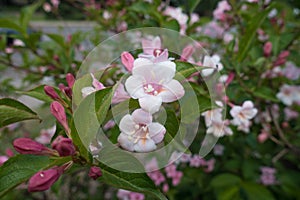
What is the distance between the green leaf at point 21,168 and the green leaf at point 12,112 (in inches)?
4.9

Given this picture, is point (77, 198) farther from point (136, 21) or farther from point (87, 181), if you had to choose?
point (136, 21)

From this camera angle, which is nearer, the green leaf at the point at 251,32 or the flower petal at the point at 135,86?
the flower petal at the point at 135,86

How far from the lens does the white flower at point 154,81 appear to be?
24.4 inches

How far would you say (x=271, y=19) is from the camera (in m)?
1.66

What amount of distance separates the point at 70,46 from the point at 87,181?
93 centimetres

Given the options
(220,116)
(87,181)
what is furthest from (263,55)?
(87,181)

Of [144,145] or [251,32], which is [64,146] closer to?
[144,145]

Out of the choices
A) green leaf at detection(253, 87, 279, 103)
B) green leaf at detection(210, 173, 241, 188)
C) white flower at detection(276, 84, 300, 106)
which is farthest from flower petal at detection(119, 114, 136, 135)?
green leaf at detection(210, 173, 241, 188)

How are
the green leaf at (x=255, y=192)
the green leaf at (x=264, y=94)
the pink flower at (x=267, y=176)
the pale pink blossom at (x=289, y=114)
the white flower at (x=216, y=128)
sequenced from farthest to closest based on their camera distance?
the pale pink blossom at (x=289, y=114)
the pink flower at (x=267, y=176)
the green leaf at (x=255, y=192)
the green leaf at (x=264, y=94)
the white flower at (x=216, y=128)

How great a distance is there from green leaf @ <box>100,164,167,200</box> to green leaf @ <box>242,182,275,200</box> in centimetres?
124

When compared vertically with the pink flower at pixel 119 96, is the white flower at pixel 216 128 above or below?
below

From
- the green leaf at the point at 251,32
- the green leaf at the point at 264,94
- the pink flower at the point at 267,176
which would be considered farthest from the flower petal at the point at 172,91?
the pink flower at the point at 267,176

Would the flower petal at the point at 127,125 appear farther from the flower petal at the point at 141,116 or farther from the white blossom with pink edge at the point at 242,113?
the white blossom with pink edge at the point at 242,113

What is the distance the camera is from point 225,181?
70.0 inches
